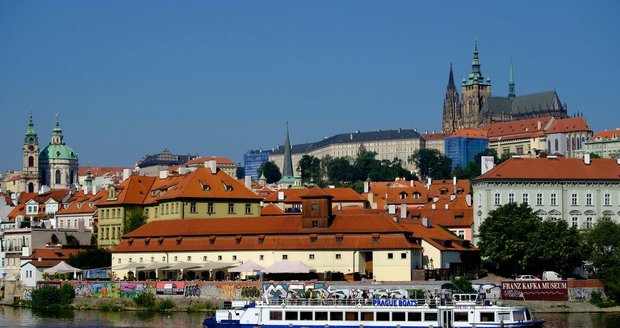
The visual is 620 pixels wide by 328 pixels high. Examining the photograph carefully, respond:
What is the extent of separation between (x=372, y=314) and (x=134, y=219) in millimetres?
46082

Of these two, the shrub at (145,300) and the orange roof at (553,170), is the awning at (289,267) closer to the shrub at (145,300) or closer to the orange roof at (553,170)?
the shrub at (145,300)

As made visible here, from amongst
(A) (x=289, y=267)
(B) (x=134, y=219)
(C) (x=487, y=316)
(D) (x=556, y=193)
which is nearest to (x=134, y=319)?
(A) (x=289, y=267)

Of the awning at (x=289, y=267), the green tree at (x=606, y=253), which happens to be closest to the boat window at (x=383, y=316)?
the awning at (x=289, y=267)

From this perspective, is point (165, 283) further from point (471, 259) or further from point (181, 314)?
point (471, 259)

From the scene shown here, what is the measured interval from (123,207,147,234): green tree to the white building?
28.4 metres

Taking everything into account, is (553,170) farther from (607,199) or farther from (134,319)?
(134,319)

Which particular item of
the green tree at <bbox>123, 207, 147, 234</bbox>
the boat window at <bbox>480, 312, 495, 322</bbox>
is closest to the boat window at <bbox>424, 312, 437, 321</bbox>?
the boat window at <bbox>480, 312, 495, 322</bbox>

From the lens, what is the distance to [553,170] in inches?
4220

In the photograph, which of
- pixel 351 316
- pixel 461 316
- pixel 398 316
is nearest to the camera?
pixel 461 316

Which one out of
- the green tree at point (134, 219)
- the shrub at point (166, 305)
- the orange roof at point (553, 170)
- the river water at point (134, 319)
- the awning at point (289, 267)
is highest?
the orange roof at point (553, 170)

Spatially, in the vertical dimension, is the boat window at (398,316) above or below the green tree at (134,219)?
below

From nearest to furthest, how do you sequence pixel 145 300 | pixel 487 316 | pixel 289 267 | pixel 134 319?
pixel 487 316 < pixel 134 319 < pixel 289 267 < pixel 145 300

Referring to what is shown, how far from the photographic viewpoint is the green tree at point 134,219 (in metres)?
110

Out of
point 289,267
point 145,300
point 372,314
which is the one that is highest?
point 289,267
